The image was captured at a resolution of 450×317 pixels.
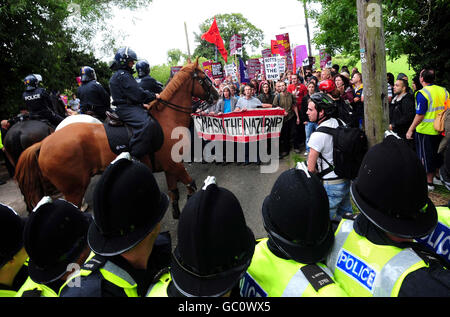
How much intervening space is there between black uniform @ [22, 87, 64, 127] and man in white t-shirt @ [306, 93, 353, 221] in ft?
18.3

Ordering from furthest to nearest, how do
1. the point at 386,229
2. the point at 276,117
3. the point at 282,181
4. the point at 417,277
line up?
1. the point at 276,117
2. the point at 282,181
3. the point at 386,229
4. the point at 417,277

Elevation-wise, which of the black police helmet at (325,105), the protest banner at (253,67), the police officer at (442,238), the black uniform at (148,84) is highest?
the protest banner at (253,67)

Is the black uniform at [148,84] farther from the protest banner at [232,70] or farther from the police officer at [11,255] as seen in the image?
the protest banner at [232,70]

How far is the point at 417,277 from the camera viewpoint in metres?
1.12

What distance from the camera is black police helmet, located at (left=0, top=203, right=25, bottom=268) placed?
1686 mm

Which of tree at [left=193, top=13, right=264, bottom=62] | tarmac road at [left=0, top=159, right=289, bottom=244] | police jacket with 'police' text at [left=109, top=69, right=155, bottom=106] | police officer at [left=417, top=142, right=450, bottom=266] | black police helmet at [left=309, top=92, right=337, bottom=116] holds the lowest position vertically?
tarmac road at [left=0, top=159, right=289, bottom=244]

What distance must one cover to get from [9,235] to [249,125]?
580cm

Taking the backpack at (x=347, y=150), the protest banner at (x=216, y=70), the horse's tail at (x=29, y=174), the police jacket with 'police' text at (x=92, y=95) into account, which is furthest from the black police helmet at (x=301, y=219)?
the protest banner at (x=216, y=70)

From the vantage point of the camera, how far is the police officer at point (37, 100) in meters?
5.46

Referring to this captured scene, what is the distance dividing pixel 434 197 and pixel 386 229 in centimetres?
417

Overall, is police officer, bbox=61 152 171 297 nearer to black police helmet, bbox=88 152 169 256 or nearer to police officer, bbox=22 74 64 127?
black police helmet, bbox=88 152 169 256

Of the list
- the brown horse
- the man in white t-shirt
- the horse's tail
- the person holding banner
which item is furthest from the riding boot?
the person holding banner
